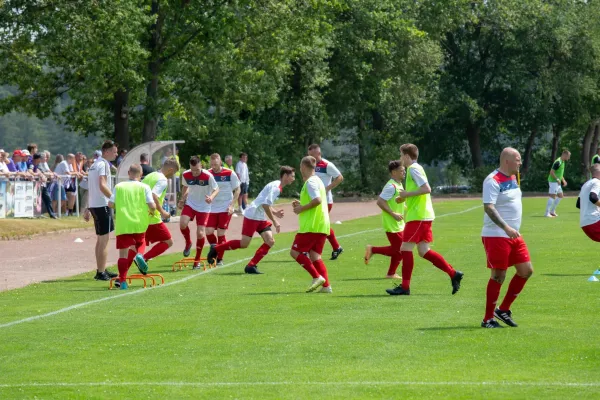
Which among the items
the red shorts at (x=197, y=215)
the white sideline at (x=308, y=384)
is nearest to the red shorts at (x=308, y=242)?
the red shorts at (x=197, y=215)

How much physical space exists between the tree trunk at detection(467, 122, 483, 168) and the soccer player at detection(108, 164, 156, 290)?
2132 inches

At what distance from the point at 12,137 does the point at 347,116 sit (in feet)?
319

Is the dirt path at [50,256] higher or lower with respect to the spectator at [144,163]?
lower

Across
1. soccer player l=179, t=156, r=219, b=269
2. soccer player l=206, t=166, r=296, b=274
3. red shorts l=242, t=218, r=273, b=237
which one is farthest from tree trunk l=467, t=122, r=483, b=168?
red shorts l=242, t=218, r=273, b=237

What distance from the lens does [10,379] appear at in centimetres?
894

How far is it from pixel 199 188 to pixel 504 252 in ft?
30.4

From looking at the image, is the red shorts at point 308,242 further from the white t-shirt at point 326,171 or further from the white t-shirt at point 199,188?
the white t-shirt at point 326,171

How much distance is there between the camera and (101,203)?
1744 centimetres

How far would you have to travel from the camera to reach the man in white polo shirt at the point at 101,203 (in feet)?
56.1

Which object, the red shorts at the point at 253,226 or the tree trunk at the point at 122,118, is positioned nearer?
the red shorts at the point at 253,226

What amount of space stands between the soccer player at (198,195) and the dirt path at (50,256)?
1.92 m

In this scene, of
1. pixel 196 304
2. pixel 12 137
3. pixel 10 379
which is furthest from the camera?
pixel 12 137

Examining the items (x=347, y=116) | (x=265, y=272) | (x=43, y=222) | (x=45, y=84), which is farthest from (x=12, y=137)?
(x=265, y=272)

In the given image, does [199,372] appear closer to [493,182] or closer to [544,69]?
[493,182]
